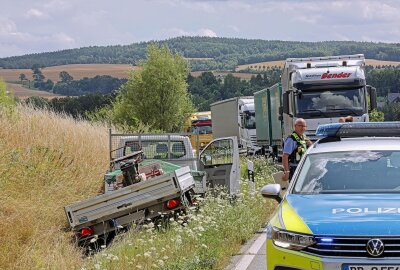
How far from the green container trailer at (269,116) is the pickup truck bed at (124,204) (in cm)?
1906

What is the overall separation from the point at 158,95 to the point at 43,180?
48.7 metres

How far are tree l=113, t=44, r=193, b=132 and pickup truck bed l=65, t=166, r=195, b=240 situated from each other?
49.3 meters

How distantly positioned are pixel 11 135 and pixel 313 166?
37.2 feet

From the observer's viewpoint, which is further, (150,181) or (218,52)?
(218,52)

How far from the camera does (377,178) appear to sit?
8.05m

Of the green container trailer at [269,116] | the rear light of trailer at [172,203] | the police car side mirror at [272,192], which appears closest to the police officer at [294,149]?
the rear light of trailer at [172,203]

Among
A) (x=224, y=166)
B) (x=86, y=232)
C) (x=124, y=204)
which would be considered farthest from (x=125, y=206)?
(x=224, y=166)

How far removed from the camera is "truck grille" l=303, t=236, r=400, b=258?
Answer: 655 centimetres

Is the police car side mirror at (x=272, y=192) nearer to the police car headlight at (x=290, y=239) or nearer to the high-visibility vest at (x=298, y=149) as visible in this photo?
the police car headlight at (x=290, y=239)

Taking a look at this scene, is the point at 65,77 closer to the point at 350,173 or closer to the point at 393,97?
the point at 393,97

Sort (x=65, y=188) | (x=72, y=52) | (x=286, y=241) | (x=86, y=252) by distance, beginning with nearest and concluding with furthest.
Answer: (x=286, y=241) < (x=86, y=252) < (x=65, y=188) < (x=72, y=52)

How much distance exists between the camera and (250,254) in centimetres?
1138

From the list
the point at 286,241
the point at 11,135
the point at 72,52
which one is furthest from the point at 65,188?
the point at 72,52

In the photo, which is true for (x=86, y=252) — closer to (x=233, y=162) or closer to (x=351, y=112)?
(x=233, y=162)
